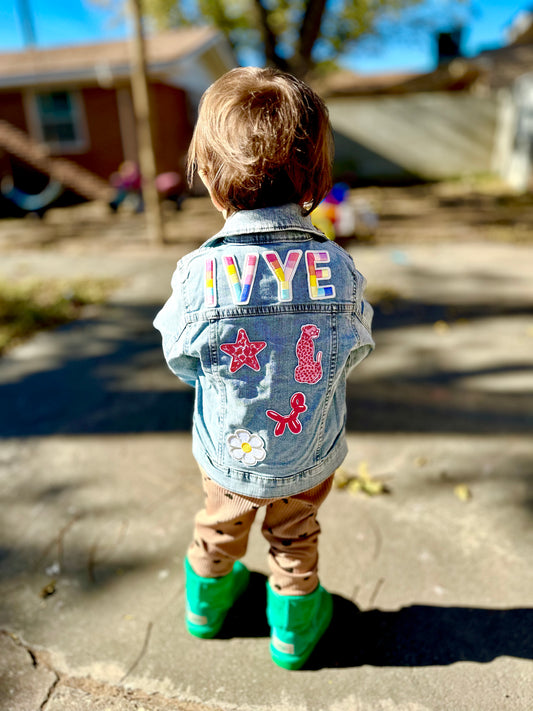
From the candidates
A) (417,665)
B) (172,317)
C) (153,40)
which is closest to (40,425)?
(172,317)

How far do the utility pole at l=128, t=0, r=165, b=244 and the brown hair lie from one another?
19.8 ft

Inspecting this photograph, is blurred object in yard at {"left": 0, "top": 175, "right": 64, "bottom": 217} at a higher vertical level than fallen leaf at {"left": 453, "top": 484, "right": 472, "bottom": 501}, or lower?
lower

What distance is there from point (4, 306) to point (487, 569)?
470 centimetres

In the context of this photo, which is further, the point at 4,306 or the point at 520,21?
the point at 520,21

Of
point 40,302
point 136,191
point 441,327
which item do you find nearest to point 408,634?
point 441,327

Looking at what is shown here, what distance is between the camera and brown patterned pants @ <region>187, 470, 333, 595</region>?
4.87 feet

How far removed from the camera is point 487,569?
199 cm

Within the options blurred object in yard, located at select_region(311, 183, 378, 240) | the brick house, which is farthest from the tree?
blurred object in yard, located at select_region(311, 183, 378, 240)

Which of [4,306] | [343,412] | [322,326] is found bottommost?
[4,306]

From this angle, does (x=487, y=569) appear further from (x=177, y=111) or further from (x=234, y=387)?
(x=177, y=111)

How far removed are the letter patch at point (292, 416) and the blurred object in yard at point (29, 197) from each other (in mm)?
10675

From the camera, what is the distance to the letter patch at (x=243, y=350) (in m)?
1.26

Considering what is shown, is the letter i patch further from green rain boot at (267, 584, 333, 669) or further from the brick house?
the brick house

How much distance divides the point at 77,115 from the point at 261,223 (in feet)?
44.8
